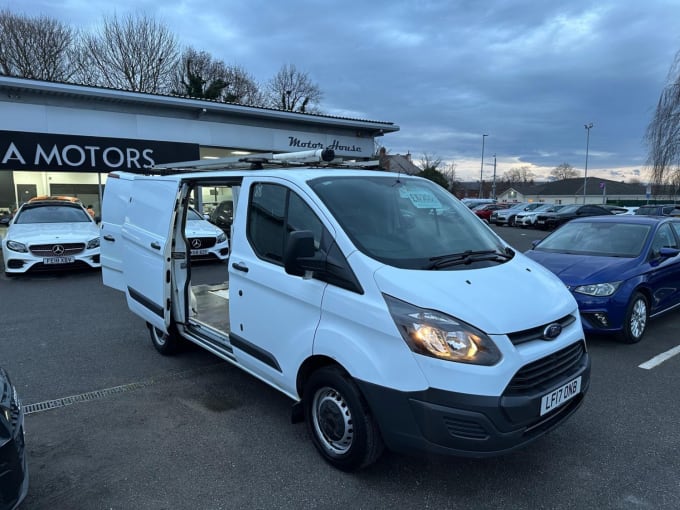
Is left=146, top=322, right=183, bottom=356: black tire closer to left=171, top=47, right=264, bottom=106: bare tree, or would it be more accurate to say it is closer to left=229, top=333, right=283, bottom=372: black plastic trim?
left=229, top=333, right=283, bottom=372: black plastic trim

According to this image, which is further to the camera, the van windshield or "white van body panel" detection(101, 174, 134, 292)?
"white van body panel" detection(101, 174, 134, 292)

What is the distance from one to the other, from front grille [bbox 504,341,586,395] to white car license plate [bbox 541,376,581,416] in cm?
6

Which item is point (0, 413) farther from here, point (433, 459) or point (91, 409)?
point (433, 459)

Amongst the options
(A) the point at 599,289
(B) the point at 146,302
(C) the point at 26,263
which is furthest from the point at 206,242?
(A) the point at 599,289

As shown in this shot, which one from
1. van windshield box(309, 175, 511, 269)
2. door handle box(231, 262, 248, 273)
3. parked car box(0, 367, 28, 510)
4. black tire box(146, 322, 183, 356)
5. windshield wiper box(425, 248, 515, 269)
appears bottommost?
black tire box(146, 322, 183, 356)

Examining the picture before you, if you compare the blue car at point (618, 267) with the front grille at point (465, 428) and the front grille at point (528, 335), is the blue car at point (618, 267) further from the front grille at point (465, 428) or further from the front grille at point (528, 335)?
the front grille at point (465, 428)

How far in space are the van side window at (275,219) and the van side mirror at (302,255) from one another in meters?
0.20

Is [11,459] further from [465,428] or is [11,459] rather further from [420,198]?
[420,198]

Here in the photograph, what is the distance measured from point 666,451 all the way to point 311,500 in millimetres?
2485

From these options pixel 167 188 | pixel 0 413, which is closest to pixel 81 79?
pixel 167 188

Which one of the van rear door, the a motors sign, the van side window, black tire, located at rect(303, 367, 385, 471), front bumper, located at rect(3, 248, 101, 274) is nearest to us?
black tire, located at rect(303, 367, 385, 471)

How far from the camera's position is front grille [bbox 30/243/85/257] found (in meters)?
9.05

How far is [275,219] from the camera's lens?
3.37 m

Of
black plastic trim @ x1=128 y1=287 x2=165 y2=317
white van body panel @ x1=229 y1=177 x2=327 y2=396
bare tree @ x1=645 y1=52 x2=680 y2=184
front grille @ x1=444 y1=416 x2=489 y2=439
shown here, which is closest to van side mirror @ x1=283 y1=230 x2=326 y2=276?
white van body panel @ x1=229 y1=177 x2=327 y2=396
